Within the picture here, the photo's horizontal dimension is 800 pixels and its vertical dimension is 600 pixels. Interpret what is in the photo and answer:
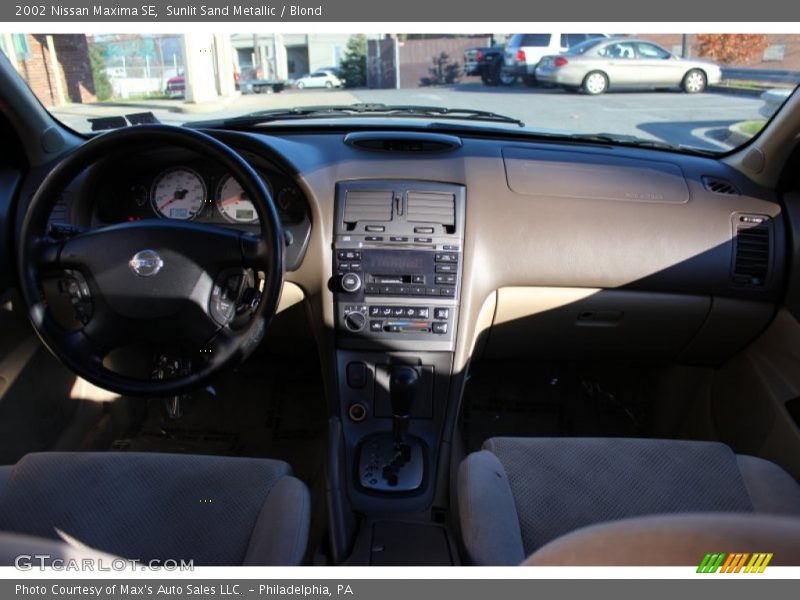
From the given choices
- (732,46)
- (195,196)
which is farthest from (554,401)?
(195,196)

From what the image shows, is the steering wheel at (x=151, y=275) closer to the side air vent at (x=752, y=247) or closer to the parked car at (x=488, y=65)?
the parked car at (x=488, y=65)

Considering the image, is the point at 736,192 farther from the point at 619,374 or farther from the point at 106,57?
the point at 106,57

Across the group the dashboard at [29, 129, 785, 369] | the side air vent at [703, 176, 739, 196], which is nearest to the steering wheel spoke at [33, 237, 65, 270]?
the dashboard at [29, 129, 785, 369]

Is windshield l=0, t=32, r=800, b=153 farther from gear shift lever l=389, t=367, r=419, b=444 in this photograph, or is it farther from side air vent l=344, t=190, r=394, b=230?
gear shift lever l=389, t=367, r=419, b=444

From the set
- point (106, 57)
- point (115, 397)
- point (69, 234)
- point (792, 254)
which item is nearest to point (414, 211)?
point (69, 234)

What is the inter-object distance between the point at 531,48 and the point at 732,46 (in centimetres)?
77

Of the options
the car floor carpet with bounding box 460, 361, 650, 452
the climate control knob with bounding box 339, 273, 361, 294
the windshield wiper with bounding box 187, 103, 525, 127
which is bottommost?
A: the car floor carpet with bounding box 460, 361, 650, 452

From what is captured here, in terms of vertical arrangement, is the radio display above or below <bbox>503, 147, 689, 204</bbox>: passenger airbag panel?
below

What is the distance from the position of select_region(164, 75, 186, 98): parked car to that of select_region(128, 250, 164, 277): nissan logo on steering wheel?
37.9 inches

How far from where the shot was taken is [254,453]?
2.82 m

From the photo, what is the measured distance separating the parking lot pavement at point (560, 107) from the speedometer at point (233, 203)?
0.42 meters

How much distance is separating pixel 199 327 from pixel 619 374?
2.07 meters

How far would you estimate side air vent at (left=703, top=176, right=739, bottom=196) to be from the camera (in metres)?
2.37

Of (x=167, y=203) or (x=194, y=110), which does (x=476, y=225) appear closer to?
(x=167, y=203)
